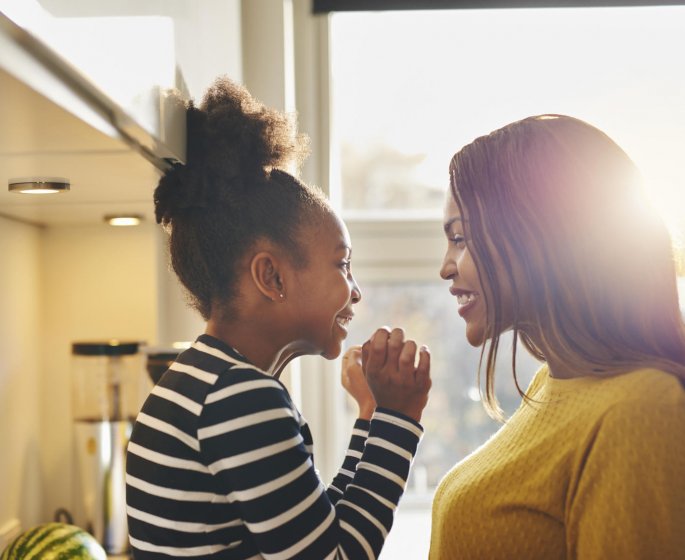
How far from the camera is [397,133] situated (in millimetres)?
1777

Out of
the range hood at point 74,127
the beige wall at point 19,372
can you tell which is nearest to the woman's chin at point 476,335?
the range hood at point 74,127

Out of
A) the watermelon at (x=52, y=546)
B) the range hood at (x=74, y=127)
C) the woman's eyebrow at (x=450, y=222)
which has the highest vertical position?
the range hood at (x=74, y=127)

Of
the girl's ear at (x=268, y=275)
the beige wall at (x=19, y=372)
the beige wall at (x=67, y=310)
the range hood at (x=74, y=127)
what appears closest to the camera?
the range hood at (x=74, y=127)

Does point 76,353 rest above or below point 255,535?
above

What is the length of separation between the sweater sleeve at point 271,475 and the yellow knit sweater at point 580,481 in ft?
0.41

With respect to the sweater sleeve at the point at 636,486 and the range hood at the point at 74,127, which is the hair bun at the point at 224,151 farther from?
the sweater sleeve at the point at 636,486

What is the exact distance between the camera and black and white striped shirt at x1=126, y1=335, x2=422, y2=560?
2.53 ft

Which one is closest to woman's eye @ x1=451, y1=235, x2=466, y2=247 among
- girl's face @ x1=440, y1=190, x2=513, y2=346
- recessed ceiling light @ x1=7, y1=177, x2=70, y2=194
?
girl's face @ x1=440, y1=190, x2=513, y2=346

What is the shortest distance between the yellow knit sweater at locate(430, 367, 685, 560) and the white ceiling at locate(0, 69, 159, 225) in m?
0.49

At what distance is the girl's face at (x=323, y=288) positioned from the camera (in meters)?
0.89

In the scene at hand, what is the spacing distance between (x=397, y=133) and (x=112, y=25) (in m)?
1.13

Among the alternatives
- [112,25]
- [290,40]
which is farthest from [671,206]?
[112,25]

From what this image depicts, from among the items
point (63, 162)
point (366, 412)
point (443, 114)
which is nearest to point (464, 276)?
point (366, 412)

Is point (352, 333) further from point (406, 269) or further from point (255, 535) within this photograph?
point (255, 535)
